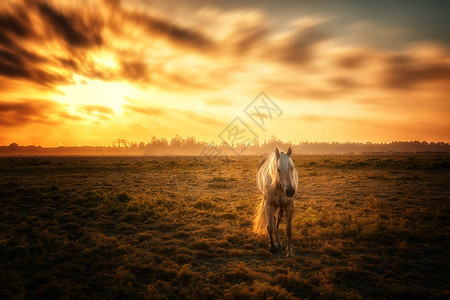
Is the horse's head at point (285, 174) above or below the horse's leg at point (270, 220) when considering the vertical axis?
above

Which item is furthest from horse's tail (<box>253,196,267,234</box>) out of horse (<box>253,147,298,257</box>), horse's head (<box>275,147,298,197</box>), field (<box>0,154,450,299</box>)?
horse's head (<box>275,147,298,197</box>)

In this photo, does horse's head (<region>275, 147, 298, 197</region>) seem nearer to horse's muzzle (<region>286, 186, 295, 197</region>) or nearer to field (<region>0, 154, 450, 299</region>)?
horse's muzzle (<region>286, 186, 295, 197</region>)

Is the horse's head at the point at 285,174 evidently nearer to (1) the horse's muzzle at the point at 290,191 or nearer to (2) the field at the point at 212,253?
(1) the horse's muzzle at the point at 290,191

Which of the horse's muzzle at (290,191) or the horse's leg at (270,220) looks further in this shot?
the horse's leg at (270,220)

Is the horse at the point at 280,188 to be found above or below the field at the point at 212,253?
above

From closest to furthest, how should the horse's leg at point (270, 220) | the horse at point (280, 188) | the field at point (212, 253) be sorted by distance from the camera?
the field at point (212, 253), the horse at point (280, 188), the horse's leg at point (270, 220)

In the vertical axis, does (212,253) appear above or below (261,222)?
below

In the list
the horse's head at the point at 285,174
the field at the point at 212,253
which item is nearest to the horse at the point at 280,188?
the horse's head at the point at 285,174

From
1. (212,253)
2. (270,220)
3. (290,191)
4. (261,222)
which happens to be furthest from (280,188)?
(212,253)

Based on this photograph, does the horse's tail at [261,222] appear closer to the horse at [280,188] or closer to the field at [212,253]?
the field at [212,253]

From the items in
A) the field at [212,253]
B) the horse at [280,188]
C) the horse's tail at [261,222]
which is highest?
the horse at [280,188]

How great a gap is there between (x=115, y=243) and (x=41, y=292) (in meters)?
2.68

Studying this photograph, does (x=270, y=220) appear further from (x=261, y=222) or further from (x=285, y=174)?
(x=285, y=174)

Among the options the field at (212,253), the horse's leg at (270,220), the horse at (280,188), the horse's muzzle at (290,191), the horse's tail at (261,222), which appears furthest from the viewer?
the horse's tail at (261,222)
